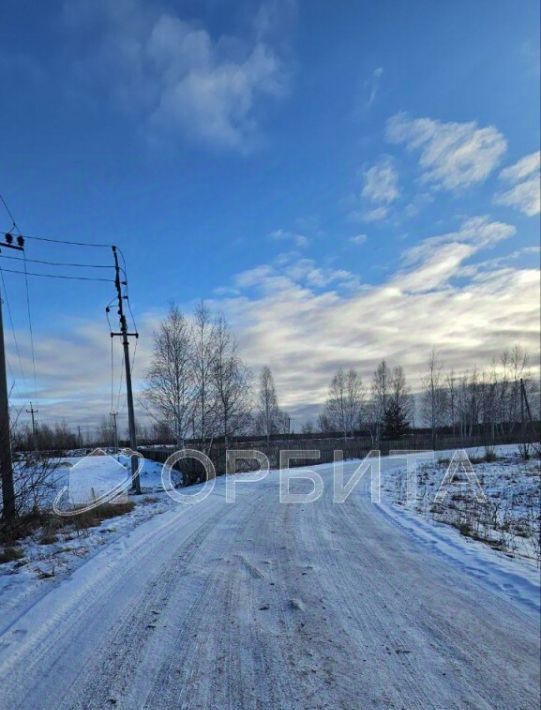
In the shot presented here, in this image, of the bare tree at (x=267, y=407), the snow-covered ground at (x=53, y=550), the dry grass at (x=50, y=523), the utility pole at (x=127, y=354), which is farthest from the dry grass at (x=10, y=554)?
the bare tree at (x=267, y=407)

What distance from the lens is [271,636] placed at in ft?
12.2

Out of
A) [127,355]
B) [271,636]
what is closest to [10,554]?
[271,636]

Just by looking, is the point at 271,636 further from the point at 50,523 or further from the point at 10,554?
the point at 50,523

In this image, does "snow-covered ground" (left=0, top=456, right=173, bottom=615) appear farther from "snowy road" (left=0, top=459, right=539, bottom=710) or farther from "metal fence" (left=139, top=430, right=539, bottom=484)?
"metal fence" (left=139, top=430, right=539, bottom=484)

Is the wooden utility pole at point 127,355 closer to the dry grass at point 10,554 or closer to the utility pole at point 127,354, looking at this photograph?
the utility pole at point 127,354

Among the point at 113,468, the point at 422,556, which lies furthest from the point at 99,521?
the point at 113,468

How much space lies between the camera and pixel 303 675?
3.11 metres

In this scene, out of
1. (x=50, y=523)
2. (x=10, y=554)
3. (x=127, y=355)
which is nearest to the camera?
(x=10, y=554)

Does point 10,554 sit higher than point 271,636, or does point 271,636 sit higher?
point 271,636

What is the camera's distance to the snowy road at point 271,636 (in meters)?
2.94

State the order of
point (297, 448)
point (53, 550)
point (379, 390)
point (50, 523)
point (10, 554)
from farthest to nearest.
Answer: point (379, 390) → point (297, 448) → point (50, 523) → point (53, 550) → point (10, 554)

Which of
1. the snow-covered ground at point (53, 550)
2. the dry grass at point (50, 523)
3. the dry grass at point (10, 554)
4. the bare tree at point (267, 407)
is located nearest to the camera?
the snow-covered ground at point (53, 550)

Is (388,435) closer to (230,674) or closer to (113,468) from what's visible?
(113,468)

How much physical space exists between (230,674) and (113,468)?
25797 millimetres
